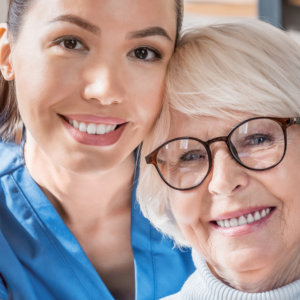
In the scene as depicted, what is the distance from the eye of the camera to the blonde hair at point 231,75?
5.00 ft

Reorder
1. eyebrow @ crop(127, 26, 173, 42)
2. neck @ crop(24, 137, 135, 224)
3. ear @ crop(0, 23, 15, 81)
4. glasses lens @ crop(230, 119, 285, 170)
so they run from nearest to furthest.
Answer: glasses lens @ crop(230, 119, 285, 170) → eyebrow @ crop(127, 26, 173, 42) → ear @ crop(0, 23, 15, 81) → neck @ crop(24, 137, 135, 224)

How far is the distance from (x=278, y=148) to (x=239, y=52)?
0.89 feet

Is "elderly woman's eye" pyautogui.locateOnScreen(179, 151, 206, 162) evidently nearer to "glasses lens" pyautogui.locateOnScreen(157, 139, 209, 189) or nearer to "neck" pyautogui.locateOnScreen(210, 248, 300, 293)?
"glasses lens" pyautogui.locateOnScreen(157, 139, 209, 189)

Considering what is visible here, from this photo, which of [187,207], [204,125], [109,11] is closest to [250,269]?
[187,207]

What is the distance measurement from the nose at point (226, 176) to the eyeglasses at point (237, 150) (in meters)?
0.02

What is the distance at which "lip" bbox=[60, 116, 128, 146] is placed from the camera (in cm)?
168

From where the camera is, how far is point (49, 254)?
1870 mm

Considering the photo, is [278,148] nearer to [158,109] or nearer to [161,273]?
[158,109]

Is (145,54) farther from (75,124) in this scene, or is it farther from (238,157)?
(238,157)

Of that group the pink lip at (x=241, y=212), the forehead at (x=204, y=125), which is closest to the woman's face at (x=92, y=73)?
the forehead at (x=204, y=125)

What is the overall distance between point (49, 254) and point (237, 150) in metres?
0.68

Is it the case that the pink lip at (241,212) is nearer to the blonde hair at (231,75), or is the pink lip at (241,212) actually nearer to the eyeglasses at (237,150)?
the eyeglasses at (237,150)

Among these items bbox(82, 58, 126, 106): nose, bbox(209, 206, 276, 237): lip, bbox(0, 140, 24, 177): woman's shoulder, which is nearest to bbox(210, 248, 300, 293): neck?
bbox(209, 206, 276, 237): lip

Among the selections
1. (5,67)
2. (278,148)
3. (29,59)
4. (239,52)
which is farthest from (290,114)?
(5,67)
